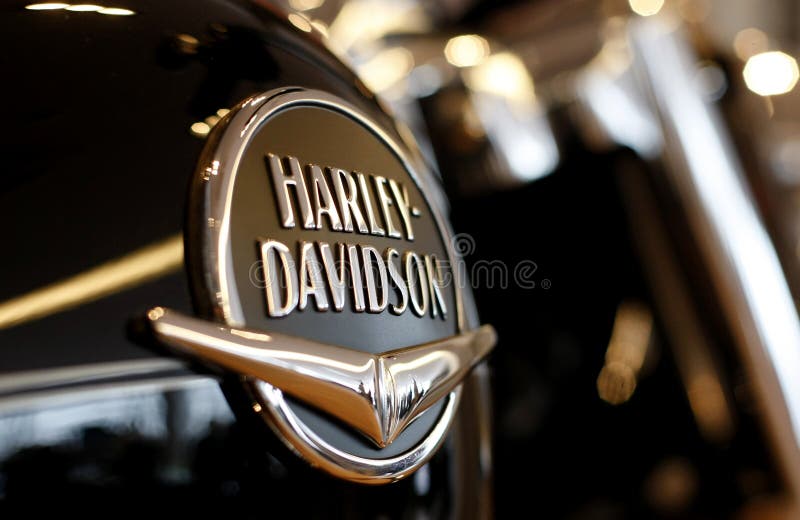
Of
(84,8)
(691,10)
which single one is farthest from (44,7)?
(691,10)

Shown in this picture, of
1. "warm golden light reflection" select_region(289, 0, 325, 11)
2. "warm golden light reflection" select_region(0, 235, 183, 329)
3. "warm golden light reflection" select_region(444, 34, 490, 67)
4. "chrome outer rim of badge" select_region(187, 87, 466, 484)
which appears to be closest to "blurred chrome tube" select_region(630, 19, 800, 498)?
"warm golden light reflection" select_region(444, 34, 490, 67)

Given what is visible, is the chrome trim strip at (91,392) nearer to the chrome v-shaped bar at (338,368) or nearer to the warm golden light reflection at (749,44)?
the chrome v-shaped bar at (338,368)

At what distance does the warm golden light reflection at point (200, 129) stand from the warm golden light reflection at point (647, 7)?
51 cm

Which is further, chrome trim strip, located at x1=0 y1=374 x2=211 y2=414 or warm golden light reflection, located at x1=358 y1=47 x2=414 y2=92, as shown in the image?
warm golden light reflection, located at x1=358 y1=47 x2=414 y2=92

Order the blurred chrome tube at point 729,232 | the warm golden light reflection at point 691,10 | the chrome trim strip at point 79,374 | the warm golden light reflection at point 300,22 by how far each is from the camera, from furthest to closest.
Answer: the warm golden light reflection at point 691,10, the blurred chrome tube at point 729,232, the warm golden light reflection at point 300,22, the chrome trim strip at point 79,374

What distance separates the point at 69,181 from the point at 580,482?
472 mm

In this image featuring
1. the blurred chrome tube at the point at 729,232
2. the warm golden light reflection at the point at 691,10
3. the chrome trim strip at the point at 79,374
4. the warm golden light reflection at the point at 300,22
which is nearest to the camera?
the chrome trim strip at the point at 79,374

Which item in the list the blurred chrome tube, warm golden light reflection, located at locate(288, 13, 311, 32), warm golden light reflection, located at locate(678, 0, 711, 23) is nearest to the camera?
warm golden light reflection, located at locate(288, 13, 311, 32)

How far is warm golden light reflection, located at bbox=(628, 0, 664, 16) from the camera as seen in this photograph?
0.68 metres

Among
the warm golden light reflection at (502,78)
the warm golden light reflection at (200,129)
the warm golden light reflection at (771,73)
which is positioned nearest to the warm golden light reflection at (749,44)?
the warm golden light reflection at (771,73)

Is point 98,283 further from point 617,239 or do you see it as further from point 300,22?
point 617,239

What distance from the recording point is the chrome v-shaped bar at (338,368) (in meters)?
0.23

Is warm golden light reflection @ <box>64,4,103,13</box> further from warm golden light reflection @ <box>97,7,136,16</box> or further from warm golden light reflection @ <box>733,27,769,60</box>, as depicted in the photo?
warm golden light reflection @ <box>733,27,769,60</box>

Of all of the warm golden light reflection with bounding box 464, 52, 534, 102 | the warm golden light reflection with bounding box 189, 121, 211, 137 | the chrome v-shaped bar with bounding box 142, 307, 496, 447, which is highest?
the warm golden light reflection with bounding box 464, 52, 534, 102
